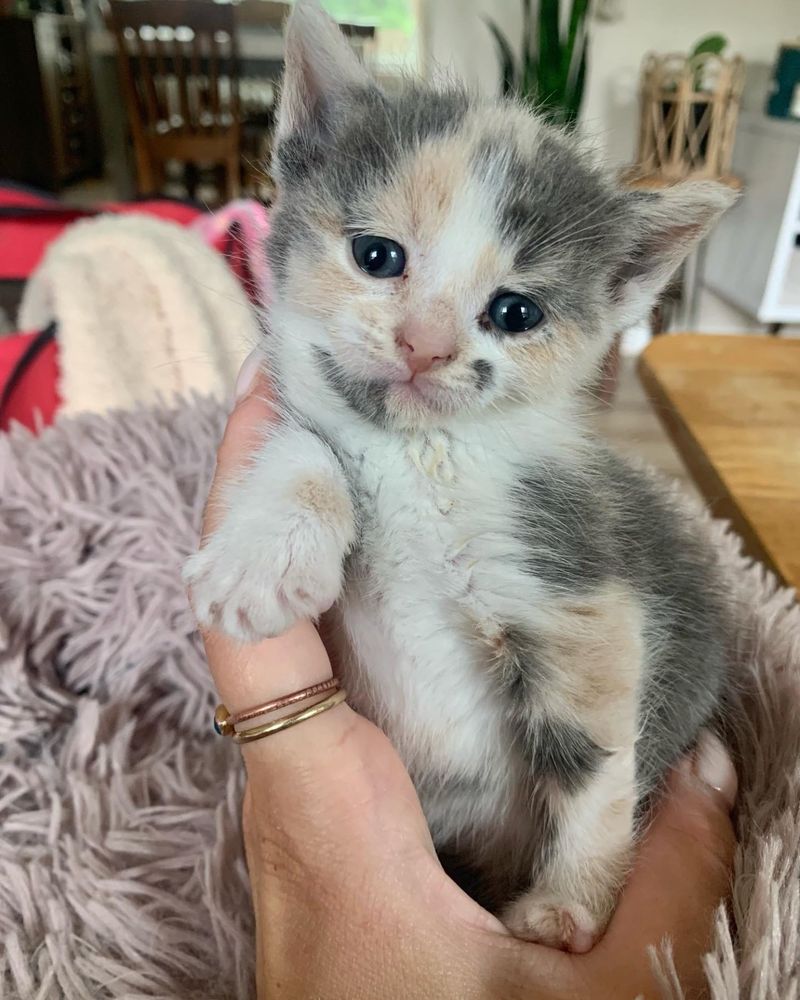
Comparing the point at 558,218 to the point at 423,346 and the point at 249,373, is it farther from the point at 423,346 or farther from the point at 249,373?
the point at 249,373

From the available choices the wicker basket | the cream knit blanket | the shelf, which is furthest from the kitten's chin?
the shelf

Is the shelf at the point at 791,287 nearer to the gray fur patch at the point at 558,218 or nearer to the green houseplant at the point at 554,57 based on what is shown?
the green houseplant at the point at 554,57

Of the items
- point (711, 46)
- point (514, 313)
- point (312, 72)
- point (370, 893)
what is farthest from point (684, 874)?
point (711, 46)

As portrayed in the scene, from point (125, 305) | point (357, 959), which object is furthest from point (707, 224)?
point (125, 305)

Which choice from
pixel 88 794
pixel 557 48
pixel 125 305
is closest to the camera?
pixel 88 794

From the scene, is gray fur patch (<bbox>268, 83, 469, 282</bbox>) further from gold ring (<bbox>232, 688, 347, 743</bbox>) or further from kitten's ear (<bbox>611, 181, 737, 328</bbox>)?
gold ring (<bbox>232, 688, 347, 743</bbox>)

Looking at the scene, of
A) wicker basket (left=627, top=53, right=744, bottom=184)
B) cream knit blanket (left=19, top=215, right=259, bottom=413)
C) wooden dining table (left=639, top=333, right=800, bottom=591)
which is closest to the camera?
wooden dining table (left=639, top=333, right=800, bottom=591)

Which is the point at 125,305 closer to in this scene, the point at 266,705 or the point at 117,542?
the point at 117,542
